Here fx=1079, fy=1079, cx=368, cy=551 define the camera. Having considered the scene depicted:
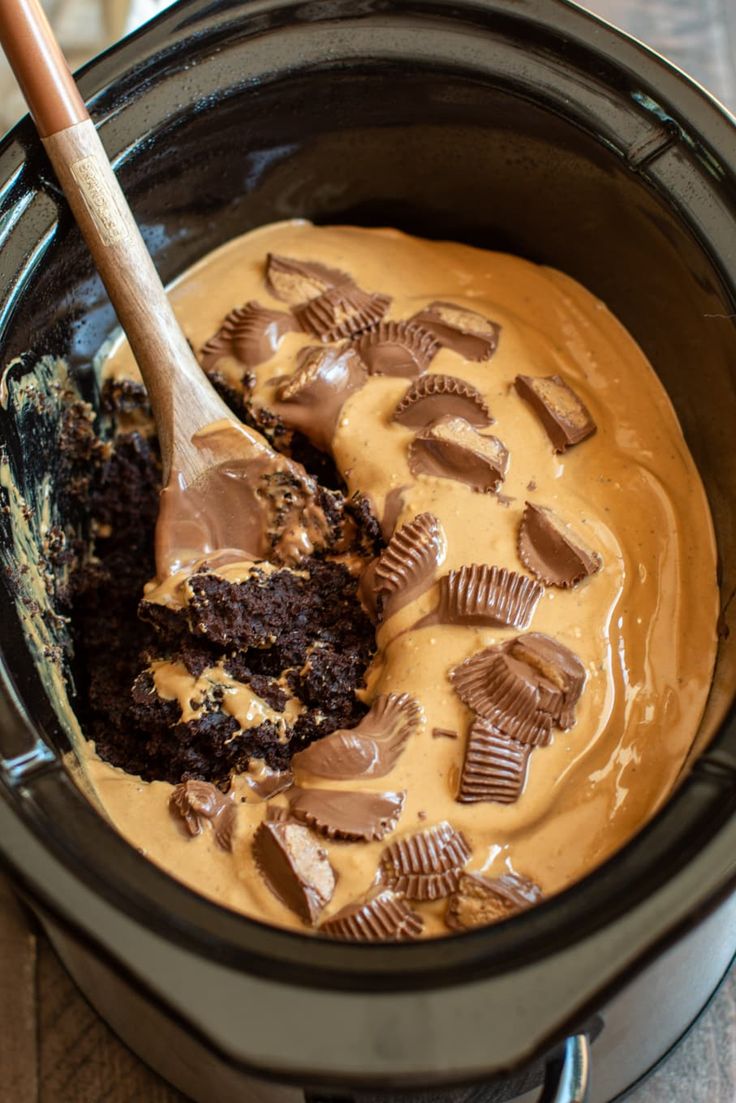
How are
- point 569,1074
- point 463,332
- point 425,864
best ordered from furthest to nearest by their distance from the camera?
point 463,332, point 425,864, point 569,1074

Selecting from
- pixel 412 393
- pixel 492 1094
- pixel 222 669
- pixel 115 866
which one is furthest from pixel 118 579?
pixel 492 1094

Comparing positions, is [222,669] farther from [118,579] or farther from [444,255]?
[444,255]

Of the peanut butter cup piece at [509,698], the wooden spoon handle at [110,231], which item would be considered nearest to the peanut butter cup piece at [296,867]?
the peanut butter cup piece at [509,698]

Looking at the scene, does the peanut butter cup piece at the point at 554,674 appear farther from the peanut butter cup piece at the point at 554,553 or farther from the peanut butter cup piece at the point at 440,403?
the peanut butter cup piece at the point at 440,403

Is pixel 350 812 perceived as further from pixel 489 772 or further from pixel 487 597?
pixel 487 597

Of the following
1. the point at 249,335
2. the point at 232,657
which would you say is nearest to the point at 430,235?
the point at 249,335
